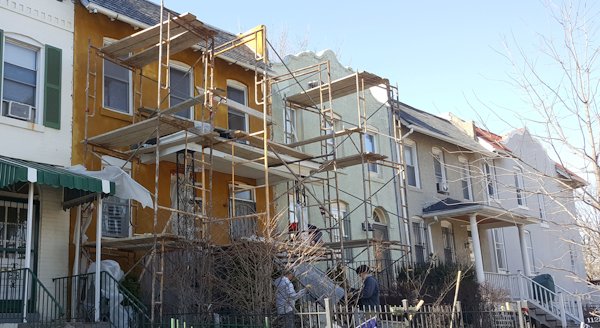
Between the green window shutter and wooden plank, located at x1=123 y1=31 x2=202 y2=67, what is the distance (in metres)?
1.61

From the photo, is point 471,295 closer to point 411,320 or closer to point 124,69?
point 411,320

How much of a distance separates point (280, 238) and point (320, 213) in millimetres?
7565

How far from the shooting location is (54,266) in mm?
12570

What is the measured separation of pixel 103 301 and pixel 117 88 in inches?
204

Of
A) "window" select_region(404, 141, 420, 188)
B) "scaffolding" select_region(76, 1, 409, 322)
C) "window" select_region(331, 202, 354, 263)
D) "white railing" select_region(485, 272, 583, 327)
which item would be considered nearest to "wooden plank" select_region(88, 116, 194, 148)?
"scaffolding" select_region(76, 1, 409, 322)

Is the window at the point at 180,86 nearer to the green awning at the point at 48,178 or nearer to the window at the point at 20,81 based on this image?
the window at the point at 20,81

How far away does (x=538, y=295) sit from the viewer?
72.3 feet

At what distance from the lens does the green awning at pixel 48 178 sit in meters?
10.4

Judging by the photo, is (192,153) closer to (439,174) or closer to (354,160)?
(354,160)

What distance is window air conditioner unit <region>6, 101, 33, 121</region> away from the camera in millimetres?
12680

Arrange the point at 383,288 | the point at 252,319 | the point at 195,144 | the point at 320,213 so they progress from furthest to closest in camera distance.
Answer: the point at 320,213 → the point at 383,288 → the point at 195,144 → the point at 252,319

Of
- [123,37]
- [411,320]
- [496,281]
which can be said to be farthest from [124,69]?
[496,281]

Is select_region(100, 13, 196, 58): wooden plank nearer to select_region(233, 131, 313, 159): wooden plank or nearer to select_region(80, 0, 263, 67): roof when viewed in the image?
select_region(80, 0, 263, 67): roof

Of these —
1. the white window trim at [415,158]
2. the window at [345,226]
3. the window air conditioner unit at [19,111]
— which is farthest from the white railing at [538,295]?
the window air conditioner unit at [19,111]
